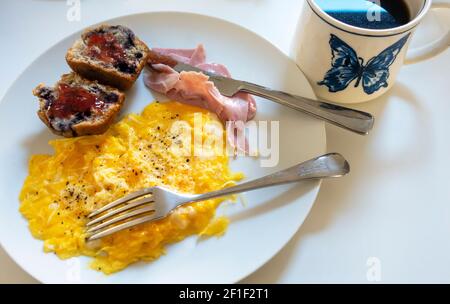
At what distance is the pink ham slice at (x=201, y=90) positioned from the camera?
4.14 feet

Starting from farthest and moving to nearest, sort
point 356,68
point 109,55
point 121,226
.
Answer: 1. point 109,55
2. point 356,68
3. point 121,226

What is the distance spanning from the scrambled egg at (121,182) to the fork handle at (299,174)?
0.05 metres

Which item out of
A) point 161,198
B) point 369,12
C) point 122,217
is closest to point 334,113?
point 369,12

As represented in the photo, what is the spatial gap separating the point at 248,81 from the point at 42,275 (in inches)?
29.9

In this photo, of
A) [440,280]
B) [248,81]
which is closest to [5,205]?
[248,81]

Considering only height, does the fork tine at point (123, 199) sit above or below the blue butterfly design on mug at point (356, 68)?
below

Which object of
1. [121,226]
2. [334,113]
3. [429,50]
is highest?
[429,50]

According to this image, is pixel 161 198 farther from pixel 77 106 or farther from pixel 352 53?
pixel 352 53

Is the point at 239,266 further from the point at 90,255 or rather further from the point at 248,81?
the point at 248,81

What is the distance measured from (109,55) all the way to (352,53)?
70cm

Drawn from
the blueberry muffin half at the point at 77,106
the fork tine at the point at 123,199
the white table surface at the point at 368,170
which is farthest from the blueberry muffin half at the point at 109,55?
the fork tine at the point at 123,199

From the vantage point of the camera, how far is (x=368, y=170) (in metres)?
1.24

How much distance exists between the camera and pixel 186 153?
1217 mm

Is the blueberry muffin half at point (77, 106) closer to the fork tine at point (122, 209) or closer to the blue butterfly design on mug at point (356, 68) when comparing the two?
the fork tine at point (122, 209)
